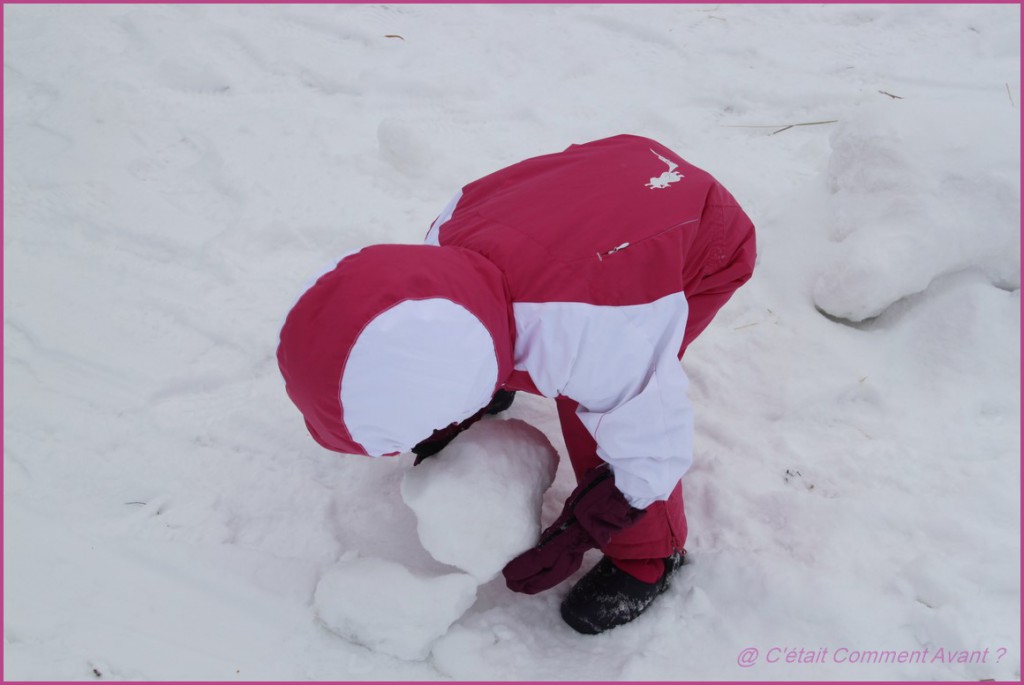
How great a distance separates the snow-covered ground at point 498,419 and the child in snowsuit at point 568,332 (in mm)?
119

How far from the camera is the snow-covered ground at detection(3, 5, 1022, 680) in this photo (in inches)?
42.6

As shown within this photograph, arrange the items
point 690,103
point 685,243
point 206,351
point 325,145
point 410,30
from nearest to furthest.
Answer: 1. point 685,243
2. point 206,351
3. point 325,145
4. point 690,103
5. point 410,30

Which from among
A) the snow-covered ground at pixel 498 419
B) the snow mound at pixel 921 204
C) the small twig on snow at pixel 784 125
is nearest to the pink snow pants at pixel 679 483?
the snow-covered ground at pixel 498 419

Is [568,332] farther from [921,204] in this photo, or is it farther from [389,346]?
[921,204]

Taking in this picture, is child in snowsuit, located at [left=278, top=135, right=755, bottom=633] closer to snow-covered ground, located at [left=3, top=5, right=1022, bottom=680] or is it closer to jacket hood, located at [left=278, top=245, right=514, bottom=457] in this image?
jacket hood, located at [left=278, top=245, right=514, bottom=457]

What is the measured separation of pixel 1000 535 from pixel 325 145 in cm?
155

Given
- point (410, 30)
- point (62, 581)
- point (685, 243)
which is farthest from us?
point (410, 30)

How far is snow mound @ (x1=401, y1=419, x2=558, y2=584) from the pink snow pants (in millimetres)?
86

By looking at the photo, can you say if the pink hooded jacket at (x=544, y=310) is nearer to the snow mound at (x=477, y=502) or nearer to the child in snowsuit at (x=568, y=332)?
the child in snowsuit at (x=568, y=332)

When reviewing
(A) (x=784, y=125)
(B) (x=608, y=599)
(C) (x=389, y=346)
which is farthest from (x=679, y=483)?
(A) (x=784, y=125)

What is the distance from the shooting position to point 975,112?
57.0 inches

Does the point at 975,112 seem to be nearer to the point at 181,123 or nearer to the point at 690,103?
the point at 690,103

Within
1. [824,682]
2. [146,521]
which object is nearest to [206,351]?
[146,521]

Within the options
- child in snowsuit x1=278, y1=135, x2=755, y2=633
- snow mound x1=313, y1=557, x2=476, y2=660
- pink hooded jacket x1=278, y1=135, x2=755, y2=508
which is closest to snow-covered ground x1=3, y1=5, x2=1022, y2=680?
snow mound x1=313, y1=557, x2=476, y2=660
